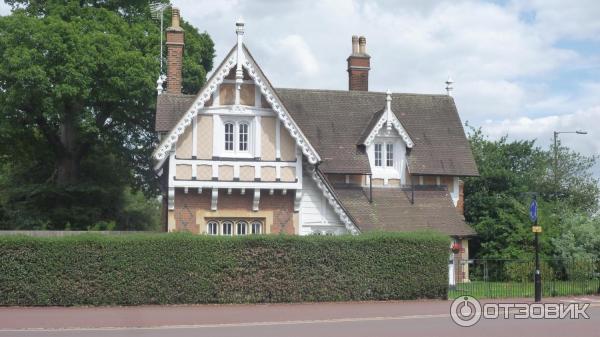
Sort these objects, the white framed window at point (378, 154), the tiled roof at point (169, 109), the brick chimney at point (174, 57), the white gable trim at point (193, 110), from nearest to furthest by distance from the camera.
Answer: the white gable trim at point (193, 110) → the tiled roof at point (169, 109) → the brick chimney at point (174, 57) → the white framed window at point (378, 154)

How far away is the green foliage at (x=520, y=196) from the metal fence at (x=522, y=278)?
182 centimetres

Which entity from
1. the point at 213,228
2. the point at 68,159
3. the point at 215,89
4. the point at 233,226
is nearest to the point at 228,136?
A: the point at 215,89

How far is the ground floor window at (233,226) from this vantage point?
29.3m

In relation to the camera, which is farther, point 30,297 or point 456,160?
point 456,160

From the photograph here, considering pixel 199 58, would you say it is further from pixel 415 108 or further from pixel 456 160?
pixel 456 160

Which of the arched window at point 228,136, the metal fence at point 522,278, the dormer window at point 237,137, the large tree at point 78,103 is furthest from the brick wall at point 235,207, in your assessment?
the large tree at point 78,103

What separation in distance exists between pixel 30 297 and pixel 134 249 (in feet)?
11.5

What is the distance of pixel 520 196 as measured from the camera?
40.8 metres

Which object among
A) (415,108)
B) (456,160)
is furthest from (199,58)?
(456,160)

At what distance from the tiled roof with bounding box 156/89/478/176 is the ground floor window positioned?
209 inches

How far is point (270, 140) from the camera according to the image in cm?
2938

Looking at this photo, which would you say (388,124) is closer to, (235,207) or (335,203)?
(335,203)

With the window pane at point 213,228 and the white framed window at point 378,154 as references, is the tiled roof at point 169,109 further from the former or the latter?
the white framed window at point 378,154

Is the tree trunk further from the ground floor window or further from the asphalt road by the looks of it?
the asphalt road
